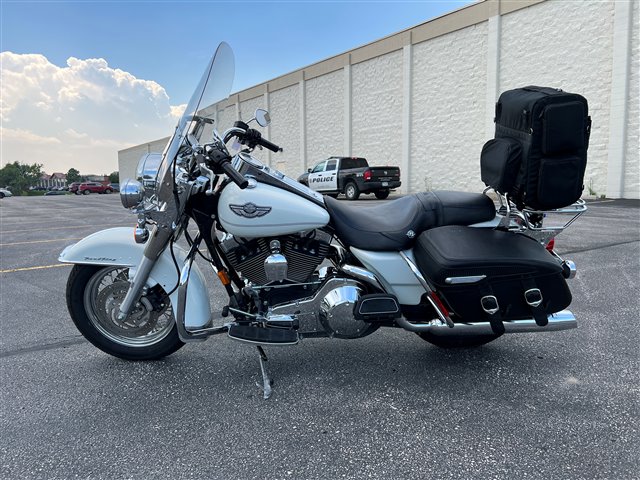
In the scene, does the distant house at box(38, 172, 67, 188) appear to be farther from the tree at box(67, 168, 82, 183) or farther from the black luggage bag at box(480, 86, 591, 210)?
the black luggage bag at box(480, 86, 591, 210)

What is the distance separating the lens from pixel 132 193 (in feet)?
8.40

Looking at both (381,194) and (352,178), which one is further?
(381,194)

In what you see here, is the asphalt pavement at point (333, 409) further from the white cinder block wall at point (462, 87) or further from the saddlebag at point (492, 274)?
the white cinder block wall at point (462, 87)

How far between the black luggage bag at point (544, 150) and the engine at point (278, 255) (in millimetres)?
1085

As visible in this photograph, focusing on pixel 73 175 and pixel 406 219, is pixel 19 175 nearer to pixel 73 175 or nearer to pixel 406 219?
pixel 73 175

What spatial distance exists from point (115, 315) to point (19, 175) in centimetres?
10986

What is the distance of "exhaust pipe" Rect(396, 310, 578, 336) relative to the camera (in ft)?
8.28

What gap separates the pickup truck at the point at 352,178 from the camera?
17.0 m

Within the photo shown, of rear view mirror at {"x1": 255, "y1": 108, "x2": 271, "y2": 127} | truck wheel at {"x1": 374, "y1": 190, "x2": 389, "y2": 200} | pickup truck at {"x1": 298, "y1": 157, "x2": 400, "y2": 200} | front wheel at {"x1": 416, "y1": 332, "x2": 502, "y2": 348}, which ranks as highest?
pickup truck at {"x1": 298, "y1": 157, "x2": 400, "y2": 200}

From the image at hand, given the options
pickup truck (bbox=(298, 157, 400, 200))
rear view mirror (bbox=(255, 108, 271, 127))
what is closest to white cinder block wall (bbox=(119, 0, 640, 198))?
pickup truck (bbox=(298, 157, 400, 200))

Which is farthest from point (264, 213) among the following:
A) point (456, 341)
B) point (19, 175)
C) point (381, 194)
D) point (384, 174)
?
point (19, 175)

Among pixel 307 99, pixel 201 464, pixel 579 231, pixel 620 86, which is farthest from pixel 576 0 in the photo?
pixel 201 464

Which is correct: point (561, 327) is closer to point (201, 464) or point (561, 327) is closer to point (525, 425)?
point (525, 425)

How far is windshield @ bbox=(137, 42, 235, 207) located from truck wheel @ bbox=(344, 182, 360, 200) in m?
14.8
